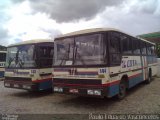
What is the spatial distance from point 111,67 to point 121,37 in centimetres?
175

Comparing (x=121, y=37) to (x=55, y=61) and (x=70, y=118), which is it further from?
(x=70, y=118)

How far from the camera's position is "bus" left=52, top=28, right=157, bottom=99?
262 inches

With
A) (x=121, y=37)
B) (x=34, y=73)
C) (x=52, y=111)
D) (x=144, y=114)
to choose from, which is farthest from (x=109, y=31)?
(x=34, y=73)

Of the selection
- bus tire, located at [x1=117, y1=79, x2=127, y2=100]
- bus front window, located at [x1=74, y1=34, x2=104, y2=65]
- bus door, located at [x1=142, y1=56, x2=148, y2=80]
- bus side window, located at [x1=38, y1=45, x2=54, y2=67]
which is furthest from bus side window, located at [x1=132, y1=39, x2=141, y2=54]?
bus side window, located at [x1=38, y1=45, x2=54, y2=67]

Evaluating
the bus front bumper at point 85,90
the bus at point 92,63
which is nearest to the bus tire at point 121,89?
the bus at point 92,63

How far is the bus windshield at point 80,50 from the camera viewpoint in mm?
6787

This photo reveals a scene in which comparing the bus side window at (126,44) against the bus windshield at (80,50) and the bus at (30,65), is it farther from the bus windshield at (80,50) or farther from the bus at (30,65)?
the bus at (30,65)

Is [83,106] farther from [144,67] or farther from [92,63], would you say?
[144,67]

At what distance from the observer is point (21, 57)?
9.44 meters

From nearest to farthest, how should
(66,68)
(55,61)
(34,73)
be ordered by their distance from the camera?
(66,68) < (55,61) < (34,73)

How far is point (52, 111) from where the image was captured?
688 cm

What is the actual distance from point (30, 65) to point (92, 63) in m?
3.59

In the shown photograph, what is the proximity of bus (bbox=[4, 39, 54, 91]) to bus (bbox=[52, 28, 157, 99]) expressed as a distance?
64.5 inches

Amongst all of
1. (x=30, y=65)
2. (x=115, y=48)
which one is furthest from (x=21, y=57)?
(x=115, y=48)
